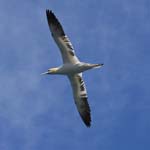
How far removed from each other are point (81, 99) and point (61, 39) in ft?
17.2

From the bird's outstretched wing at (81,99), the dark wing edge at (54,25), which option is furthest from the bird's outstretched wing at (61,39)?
the bird's outstretched wing at (81,99)

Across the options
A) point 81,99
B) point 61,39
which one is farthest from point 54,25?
point 81,99

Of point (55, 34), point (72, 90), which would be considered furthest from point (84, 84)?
point (55, 34)

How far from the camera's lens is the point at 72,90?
53875 mm

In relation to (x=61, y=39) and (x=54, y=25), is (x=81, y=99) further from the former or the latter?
(x=54, y=25)

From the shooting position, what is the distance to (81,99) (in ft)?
177

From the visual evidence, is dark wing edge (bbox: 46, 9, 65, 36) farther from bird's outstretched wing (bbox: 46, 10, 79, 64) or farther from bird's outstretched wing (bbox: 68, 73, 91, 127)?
bird's outstretched wing (bbox: 68, 73, 91, 127)

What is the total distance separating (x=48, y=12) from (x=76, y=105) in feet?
24.8

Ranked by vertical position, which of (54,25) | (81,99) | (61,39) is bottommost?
(81,99)

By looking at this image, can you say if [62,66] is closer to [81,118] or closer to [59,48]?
[59,48]

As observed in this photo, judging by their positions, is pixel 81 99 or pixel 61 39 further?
pixel 81 99

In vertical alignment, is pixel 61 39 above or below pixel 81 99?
above

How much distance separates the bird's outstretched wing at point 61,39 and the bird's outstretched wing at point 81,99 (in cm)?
242

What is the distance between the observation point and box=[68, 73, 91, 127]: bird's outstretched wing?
176ft
